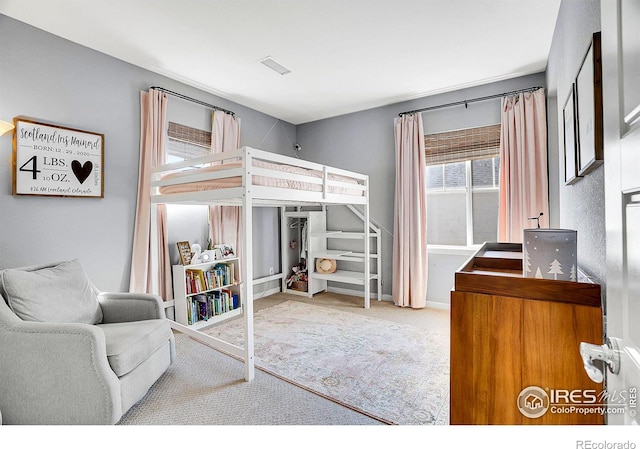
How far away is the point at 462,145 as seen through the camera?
3.52 meters

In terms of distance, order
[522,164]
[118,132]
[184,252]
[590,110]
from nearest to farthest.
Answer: [590,110] < [118,132] < [522,164] < [184,252]

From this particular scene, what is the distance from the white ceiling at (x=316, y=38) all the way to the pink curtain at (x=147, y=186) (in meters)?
0.38

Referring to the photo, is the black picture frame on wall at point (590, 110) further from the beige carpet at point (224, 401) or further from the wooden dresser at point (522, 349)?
the beige carpet at point (224, 401)

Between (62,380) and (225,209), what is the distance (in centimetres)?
234

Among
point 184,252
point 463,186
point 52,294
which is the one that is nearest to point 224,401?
point 52,294

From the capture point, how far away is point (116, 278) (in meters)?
2.81

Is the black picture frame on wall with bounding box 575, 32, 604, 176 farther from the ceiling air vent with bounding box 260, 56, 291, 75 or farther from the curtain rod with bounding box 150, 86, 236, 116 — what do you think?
the curtain rod with bounding box 150, 86, 236, 116

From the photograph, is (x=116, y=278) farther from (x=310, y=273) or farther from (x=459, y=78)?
(x=459, y=78)

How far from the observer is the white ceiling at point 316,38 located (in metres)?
2.12

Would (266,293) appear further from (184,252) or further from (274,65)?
(274,65)

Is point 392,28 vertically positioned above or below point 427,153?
above

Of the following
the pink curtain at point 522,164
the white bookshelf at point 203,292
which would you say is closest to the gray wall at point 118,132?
the pink curtain at point 522,164

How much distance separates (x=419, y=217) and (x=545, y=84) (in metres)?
1.78
